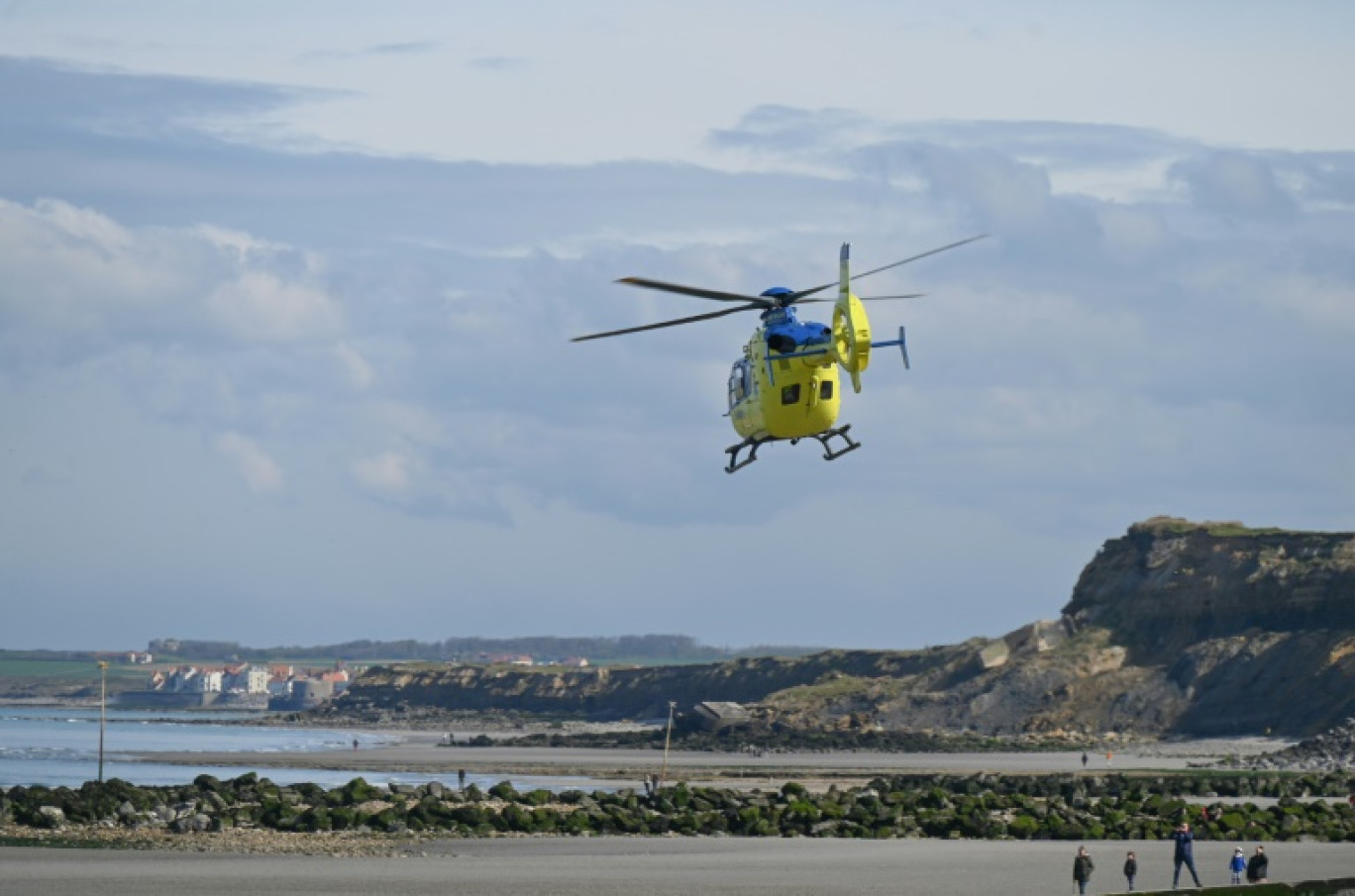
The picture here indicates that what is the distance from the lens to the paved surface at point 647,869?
43469mm

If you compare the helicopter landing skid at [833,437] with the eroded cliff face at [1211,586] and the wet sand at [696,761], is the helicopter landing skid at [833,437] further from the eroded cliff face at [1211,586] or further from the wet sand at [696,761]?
the eroded cliff face at [1211,586]

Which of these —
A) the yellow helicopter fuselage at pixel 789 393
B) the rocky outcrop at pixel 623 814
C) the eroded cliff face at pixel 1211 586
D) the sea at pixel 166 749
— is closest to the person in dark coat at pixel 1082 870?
→ the yellow helicopter fuselage at pixel 789 393

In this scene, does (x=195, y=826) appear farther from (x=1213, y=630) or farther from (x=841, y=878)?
(x=1213, y=630)

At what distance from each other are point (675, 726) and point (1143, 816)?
80793 mm

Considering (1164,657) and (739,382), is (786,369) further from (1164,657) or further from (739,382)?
(1164,657)

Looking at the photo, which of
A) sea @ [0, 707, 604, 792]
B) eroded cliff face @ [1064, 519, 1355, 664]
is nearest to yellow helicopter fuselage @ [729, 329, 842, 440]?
sea @ [0, 707, 604, 792]

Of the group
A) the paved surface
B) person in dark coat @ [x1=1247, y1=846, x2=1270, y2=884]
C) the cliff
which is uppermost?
the cliff

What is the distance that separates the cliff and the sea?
117 ft

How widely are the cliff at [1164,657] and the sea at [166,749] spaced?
35746mm

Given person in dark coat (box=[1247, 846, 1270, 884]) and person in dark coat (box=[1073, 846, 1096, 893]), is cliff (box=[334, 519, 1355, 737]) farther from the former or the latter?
person in dark coat (box=[1073, 846, 1096, 893])

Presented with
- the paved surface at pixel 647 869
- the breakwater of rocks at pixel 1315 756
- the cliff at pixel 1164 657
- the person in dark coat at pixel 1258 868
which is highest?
the cliff at pixel 1164 657

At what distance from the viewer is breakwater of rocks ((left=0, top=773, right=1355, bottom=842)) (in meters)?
57.6

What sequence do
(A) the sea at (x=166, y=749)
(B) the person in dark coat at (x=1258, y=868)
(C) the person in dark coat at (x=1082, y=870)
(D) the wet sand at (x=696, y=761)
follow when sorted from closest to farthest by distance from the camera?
(C) the person in dark coat at (x=1082, y=870) < (B) the person in dark coat at (x=1258, y=868) < (A) the sea at (x=166, y=749) < (D) the wet sand at (x=696, y=761)

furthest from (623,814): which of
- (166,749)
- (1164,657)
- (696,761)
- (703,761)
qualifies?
(1164,657)
